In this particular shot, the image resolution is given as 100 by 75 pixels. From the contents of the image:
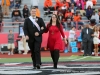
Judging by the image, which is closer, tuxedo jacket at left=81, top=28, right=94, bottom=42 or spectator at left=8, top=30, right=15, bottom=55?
tuxedo jacket at left=81, top=28, right=94, bottom=42

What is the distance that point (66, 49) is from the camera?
87.6ft

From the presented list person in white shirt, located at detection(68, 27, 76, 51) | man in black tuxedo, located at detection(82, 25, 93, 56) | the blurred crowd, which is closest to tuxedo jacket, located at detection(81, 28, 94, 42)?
man in black tuxedo, located at detection(82, 25, 93, 56)

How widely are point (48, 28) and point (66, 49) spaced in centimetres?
1317

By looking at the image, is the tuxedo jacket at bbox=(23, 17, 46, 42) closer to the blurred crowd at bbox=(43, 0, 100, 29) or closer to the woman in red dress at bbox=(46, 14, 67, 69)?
the woman in red dress at bbox=(46, 14, 67, 69)

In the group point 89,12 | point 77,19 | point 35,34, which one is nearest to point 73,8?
point 89,12

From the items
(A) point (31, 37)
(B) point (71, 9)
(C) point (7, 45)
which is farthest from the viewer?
(B) point (71, 9)

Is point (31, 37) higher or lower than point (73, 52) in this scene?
higher

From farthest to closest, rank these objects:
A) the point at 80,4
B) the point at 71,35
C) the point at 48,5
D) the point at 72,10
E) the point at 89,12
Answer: the point at 80,4, the point at 48,5, the point at 89,12, the point at 72,10, the point at 71,35

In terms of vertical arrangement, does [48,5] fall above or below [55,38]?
below

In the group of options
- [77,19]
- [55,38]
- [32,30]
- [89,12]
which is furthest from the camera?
[89,12]

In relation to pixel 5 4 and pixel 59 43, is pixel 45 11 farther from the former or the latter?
pixel 59 43

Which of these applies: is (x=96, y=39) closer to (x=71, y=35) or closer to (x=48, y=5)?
(x=71, y=35)

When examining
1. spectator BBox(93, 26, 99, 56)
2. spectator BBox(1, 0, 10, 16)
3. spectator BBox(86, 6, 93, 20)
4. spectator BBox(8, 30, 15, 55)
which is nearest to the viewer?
spectator BBox(93, 26, 99, 56)

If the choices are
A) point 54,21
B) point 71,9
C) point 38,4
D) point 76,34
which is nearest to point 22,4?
point 38,4
